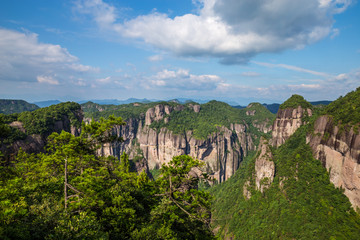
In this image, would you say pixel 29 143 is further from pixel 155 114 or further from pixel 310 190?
pixel 155 114

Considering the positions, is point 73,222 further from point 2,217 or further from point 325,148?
point 325,148

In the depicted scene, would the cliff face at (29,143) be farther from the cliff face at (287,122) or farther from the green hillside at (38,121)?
the cliff face at (287,122)

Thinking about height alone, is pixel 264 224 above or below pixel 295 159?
below

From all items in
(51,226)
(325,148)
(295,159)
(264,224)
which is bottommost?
(264,224)

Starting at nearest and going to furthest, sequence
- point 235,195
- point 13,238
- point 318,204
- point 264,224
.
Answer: point 13,238
point 318,204
point 264,224
point 235,195

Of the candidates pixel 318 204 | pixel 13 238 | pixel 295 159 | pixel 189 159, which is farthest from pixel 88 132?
pixel 295 159

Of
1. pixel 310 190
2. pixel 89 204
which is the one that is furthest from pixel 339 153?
pixel 89 204

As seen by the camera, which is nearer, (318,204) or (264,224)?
(318,204)

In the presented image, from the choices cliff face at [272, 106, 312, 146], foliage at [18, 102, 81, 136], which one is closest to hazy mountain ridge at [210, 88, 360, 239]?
cliff face at [272, 106, 312, 146]

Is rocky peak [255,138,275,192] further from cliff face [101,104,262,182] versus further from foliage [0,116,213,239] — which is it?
foliage [0,116,213,239]
